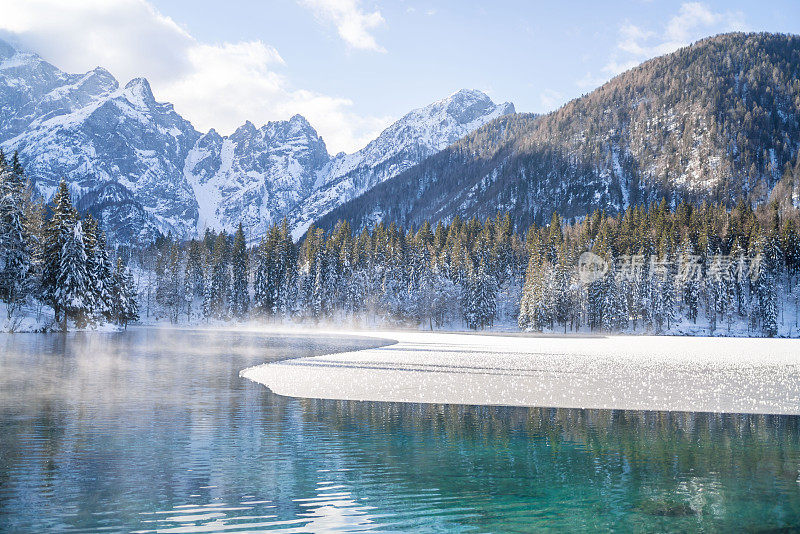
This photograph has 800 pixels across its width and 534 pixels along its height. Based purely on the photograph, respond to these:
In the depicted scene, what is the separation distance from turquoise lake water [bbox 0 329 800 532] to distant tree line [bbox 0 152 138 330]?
157ft

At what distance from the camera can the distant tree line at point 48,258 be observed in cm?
6116

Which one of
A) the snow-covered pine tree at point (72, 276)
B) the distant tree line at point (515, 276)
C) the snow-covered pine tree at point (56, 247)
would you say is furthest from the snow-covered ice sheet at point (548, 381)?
the distant tree line at point (515, 276)

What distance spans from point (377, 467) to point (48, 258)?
71.0 m

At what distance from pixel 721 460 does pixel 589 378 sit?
17.2 meters

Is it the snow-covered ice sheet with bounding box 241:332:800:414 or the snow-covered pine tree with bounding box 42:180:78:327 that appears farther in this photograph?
the snow-covered pine tree with bounding box 42:180:78:327

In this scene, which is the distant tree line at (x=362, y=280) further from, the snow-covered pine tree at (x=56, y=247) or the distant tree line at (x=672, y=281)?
the snow-covered pine tree at (x=56, y=247)

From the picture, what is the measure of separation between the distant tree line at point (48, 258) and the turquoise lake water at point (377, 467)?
157ft

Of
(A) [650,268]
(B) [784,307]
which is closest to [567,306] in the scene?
(A) [650,268]

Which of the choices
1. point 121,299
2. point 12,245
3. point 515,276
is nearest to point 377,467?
point 12,245

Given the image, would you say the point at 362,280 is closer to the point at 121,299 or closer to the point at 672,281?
the point at 121,299

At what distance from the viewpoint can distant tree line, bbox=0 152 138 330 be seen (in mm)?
61156

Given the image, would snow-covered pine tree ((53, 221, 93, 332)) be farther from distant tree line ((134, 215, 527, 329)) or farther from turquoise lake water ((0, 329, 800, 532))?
distant tree line ((134, 215, 527, 329))

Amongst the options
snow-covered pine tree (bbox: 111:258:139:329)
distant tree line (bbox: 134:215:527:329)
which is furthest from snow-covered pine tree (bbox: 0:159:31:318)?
distant tree line (bbox: 134:215:527:329)

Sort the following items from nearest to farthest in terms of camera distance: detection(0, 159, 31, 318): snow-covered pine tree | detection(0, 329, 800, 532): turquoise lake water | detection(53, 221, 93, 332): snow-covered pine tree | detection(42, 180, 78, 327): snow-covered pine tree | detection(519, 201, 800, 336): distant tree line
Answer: detection(0, 329, 800, 532): turquoise lake water < detection(0, 159, 31, 318): snow-covered pine tree < detection(53, 221, 93, 332): snow-covered pine tree < detection(42, 180, 78, 327): snow-covered pine tree < detection(519, 201, 800, 336): distant tree line
